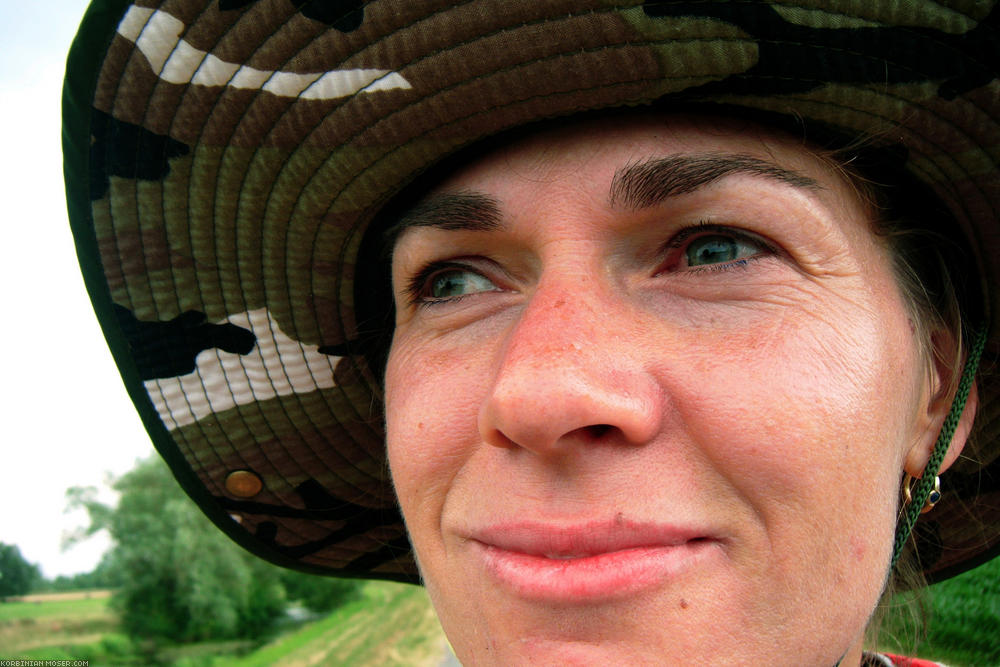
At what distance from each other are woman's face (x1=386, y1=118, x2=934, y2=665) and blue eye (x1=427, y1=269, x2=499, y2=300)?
4.8 inches

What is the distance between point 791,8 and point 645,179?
0.29 m

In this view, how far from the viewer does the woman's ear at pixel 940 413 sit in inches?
47.9

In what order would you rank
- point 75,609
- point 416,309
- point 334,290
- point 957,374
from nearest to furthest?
point 957,374, point 416,309, point 334,290, point 75,609

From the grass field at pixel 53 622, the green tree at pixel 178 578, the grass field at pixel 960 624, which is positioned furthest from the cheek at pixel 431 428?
the green tree at pixel 178 578

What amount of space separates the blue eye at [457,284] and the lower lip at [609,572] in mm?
544

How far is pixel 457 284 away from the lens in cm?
137

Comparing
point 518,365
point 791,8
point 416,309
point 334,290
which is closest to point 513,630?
point 518,365

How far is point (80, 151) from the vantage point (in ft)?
4.22

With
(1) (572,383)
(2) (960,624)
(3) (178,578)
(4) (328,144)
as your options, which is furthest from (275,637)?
(1) (572,383)

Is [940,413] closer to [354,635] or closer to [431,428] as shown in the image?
[431,428]

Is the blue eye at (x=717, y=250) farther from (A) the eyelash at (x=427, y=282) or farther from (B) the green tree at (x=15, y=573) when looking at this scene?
(B) the green tree at (x=15, y=573)

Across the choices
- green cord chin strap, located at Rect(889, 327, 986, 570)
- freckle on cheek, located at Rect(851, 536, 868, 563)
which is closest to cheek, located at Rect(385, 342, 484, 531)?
freckle on cheek, located at Rect(851, 536, 868, 563)

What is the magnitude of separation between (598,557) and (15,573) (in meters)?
22.9

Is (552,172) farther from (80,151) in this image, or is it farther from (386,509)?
(386,509)
